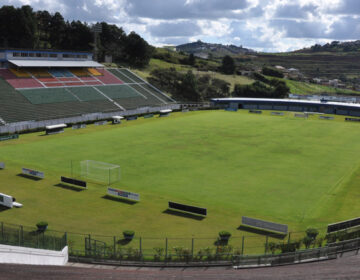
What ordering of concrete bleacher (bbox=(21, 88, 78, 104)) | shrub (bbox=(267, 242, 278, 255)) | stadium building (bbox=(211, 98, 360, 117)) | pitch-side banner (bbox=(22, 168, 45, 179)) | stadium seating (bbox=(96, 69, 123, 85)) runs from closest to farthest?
1. shrub (bbox=(267, 242, 278, 255))
2. pitch-side banner (bbox=(22, 168, 45, 179))
3. concrete bleacher (bbox=(21, 88, 78, 104))
4. stadium building (bbox=(211, 98, 360, 117))
5. stadium seating (bbox=(96, 69, 123, 85))

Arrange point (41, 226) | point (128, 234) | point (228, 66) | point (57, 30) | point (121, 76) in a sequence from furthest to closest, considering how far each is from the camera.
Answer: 1. point (228, 66)
2. point (57, 30)
3. point (121, 76)
4. point (41, 226)
5. point (128, 234)

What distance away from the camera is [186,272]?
21.9 metres

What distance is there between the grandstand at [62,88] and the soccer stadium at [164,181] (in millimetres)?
502

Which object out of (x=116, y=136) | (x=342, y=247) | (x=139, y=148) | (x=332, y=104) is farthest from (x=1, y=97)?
(x=332, y=104)

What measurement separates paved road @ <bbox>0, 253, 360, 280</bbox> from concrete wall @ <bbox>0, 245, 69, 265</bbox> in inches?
31.2

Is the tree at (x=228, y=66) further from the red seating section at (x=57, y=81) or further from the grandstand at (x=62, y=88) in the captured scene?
the red seating section at (x=57, y=81)

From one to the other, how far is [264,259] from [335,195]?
17.4 metres

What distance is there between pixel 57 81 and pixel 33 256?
7781 cm

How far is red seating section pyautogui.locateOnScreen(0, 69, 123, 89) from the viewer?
84.1m

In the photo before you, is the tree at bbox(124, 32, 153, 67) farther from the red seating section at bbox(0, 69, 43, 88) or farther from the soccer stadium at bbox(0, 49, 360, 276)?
the red seating section at bbox(0, 69, 43, 88)

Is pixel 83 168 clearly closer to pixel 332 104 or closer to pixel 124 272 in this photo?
pixel 124 272

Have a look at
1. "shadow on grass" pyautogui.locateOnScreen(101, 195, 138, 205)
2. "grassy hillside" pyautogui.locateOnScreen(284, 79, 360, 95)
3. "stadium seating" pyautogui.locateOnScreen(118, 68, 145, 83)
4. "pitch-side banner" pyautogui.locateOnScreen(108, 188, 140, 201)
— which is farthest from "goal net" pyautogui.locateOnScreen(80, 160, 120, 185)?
"grassy hillside" pyautogui.locateOnScreen(284, 79, 360, 95)

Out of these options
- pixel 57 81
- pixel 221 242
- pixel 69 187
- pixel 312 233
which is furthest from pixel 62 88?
pixel 312 233

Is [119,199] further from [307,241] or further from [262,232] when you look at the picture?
[307,241]
